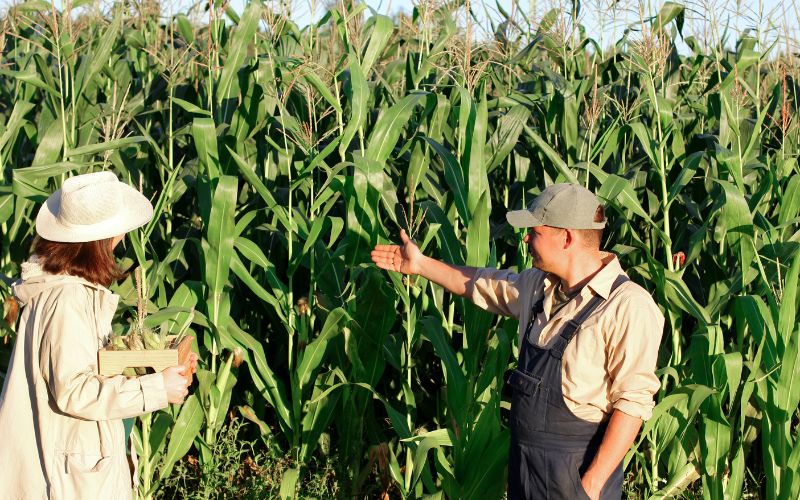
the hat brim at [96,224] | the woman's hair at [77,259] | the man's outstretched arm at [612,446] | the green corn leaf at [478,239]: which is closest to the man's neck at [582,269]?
the man's outstretched arm at [612,446]

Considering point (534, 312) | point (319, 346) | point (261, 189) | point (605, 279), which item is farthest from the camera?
point (319, 346)

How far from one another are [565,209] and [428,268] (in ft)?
2.53

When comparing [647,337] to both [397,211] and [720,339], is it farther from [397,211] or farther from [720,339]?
[397,211]

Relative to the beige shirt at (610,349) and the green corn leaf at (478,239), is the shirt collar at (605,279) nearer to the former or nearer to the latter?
the beige shirt at (610,349)

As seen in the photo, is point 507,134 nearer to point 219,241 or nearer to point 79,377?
point 219,241

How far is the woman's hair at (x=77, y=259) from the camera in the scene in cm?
300

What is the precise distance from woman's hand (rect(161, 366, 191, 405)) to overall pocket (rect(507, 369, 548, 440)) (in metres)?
1.08

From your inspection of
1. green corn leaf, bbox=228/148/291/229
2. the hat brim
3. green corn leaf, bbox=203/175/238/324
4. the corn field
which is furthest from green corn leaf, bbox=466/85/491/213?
the hat brim

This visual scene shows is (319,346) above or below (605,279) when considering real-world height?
below

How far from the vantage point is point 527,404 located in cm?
333

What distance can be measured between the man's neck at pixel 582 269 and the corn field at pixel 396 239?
1131 millimetres

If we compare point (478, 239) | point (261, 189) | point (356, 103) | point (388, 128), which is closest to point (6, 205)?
point (261, 189)

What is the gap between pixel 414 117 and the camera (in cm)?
565

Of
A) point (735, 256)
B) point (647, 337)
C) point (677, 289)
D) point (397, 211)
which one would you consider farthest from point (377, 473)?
point (647, 337)
